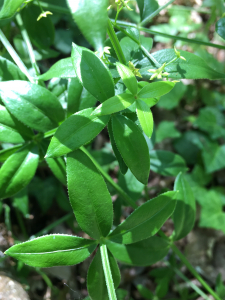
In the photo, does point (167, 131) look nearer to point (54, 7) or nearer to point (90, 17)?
point (54, 7)

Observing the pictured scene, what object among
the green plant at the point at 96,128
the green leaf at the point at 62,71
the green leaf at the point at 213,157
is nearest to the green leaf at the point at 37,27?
the green plant at the point at 96,128

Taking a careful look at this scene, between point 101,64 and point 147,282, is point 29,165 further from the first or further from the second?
point 147,282

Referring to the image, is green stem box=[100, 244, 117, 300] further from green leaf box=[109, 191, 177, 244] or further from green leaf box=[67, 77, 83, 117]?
green leaf box=[67, 77, 83, 117]

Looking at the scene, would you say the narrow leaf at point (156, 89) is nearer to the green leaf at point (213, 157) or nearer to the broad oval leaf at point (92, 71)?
the broad oval leaf at point (92, 71)

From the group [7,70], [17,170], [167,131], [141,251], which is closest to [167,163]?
[141,251]

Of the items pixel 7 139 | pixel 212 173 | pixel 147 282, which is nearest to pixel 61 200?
pixel 7 139
